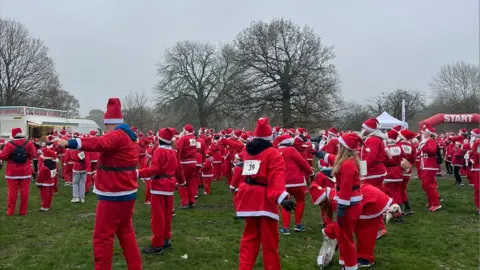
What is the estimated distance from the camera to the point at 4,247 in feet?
25.3

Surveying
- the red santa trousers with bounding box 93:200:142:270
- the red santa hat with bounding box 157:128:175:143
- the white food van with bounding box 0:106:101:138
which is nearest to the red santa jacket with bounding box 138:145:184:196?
the red santa hat with bounding box 157:128:175:143

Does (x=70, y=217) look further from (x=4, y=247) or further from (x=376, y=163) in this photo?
(x=376, y=163)

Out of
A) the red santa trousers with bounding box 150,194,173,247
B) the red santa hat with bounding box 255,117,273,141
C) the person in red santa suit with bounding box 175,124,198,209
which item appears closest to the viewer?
the red santa hat with bounding box 255,117,273,141

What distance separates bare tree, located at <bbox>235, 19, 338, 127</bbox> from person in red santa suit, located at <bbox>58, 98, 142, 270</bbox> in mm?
34659

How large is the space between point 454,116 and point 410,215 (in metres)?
29.2

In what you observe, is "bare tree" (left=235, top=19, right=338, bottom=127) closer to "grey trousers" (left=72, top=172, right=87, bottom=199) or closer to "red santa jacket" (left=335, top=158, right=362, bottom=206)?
"grey trousers" (left=72, top=172, right=87, bottom=199)

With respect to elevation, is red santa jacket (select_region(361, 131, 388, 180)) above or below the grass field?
above

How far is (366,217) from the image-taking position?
6098 mm

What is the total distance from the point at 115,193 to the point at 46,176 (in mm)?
6976

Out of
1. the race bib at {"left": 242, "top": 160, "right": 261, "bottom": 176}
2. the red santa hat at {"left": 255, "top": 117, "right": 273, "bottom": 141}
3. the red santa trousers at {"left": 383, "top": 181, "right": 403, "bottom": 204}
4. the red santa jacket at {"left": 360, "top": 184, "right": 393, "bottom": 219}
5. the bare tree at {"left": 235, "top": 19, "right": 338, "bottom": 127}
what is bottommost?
the red santa trousers at {"left": 383, "top": 181, "right": 403, "bottom": 204}

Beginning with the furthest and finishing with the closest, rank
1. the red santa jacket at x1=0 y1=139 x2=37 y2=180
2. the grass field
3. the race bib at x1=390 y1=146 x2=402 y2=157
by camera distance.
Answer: the red santa jacket at x1=0 y1=139 x2=37 y2=180, the race bib at x1=390 y1=146 x2=402 y2=157, the grass field

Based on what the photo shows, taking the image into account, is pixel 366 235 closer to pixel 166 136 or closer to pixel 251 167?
pixel 251 167

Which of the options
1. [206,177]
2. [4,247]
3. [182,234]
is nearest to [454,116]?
[206,177]

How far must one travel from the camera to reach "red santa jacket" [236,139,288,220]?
509cm
